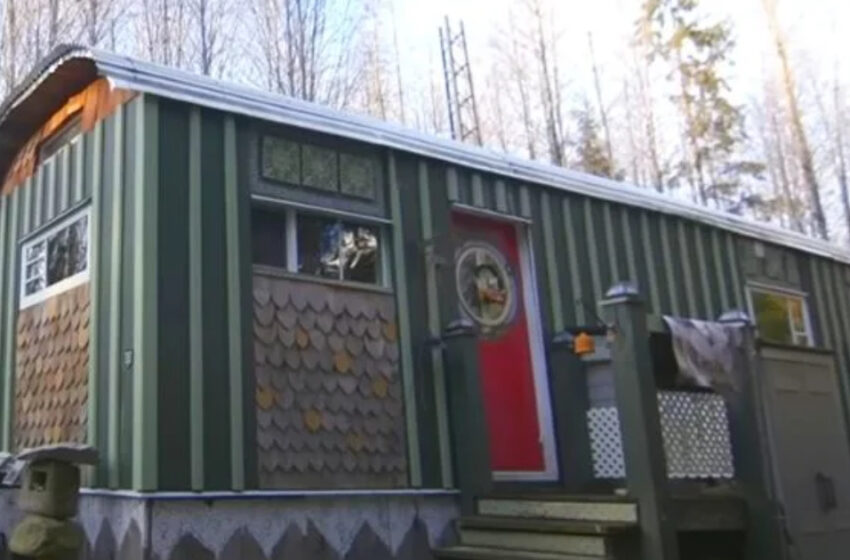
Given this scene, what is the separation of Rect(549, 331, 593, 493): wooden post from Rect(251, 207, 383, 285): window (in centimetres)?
154

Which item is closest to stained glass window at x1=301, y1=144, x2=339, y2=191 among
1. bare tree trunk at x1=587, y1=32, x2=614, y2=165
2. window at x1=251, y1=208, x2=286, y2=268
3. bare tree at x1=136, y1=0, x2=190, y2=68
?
window at x1=251, y1=208, x2=286, y2=268

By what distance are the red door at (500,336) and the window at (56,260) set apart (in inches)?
94.4

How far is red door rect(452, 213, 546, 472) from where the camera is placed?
5.87 metres

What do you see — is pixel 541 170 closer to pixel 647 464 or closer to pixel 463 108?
pixel 647 464

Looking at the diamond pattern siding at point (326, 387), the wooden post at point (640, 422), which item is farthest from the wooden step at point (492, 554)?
the diamond pattern siding at point (326, 387)

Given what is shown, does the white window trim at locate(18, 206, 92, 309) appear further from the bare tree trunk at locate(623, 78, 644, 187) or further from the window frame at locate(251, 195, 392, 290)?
the bare tree trunk at locate(623, 78, 644, 187)

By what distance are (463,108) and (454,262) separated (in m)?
11.6

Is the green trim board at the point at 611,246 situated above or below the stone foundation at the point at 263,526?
above

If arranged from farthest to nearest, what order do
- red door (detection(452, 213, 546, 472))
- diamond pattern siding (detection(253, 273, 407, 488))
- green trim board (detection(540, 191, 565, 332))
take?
1. green trim board (detection(540, 191, 565, 332))
2. red door (detection(452, 213, 546, 472))
3. diamond pattern siding (detection(253, 273, 407, 488))

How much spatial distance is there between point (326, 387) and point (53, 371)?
1752 millimetres

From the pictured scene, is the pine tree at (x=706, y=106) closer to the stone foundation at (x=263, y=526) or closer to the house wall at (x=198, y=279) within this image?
the house wall at (x=198, y=279)

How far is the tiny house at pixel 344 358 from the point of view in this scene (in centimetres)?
434

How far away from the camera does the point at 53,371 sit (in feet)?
17.2

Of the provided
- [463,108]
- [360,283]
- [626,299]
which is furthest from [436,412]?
[463,108]
